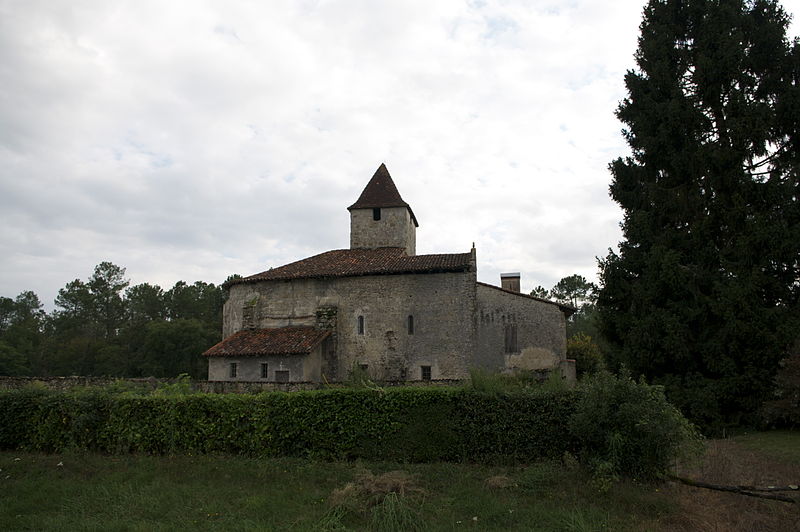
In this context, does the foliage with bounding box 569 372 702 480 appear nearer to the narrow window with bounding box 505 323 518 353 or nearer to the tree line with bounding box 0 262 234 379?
the narrow window with bounding box 505 323 518 353

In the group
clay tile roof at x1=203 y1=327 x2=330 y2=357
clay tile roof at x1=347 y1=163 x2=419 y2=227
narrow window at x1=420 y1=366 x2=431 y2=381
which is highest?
clay tile roof at x1=347 y1=163 x2=419 y2=227

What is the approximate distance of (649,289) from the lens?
63.8 ft

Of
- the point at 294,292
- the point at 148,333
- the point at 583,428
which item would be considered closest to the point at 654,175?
the point at 583,428

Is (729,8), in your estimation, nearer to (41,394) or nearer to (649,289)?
(649,289)

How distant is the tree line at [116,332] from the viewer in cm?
5456

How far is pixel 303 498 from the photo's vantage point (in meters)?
9.37

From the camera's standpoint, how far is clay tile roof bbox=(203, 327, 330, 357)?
23.9m

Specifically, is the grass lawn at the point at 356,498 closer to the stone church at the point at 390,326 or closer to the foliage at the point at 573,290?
the stone church at the point at 390,326

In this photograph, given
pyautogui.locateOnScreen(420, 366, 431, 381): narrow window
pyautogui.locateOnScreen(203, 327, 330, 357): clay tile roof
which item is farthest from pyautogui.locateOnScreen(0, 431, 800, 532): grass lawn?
pyautogui.locateOnScreen(420, 366, 431, 381): narrow window

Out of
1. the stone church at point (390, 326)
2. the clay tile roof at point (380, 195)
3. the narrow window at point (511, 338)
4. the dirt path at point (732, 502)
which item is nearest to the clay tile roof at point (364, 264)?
the stone church at point (390, 326)

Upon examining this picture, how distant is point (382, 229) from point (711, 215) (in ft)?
57.7

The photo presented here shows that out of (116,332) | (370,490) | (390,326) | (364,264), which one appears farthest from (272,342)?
(116,332)

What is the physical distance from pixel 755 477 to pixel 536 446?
465 centimetres

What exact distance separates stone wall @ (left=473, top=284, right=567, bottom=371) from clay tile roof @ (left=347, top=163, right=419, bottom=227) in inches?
340
